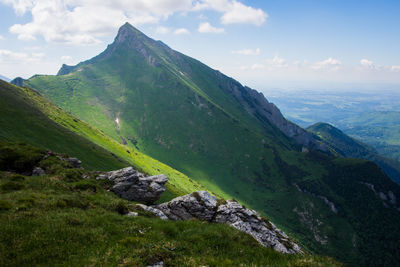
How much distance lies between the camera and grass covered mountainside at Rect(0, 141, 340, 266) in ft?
34.6

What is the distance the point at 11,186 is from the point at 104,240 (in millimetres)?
15219

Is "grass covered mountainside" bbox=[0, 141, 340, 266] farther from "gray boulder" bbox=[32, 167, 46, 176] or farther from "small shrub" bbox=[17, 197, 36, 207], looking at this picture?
"gray boulder" bbox=[32, 167, 46, 176]

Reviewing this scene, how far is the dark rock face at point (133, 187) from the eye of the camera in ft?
102

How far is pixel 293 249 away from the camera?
25.3 m

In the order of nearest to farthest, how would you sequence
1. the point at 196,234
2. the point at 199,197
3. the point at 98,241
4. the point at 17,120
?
the point at 98,241, the point at 196,234, the point at 199,197, the point at 17,120

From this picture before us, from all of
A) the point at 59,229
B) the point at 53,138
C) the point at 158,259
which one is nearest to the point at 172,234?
the point at 158,259

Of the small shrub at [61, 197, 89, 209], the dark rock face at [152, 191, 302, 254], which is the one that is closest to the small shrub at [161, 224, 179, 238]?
the small shrub at [61, 197, 89, 209]

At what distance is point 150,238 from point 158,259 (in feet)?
10.0

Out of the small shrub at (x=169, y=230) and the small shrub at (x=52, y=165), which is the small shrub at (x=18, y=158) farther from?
the small shrub at (x=169, y=230)

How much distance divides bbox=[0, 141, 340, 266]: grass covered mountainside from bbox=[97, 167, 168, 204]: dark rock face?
1173 centimetres

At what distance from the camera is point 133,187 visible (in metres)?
32.0

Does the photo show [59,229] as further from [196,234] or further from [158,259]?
[196,234]

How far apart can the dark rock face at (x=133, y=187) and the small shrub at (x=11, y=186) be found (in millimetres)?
11475

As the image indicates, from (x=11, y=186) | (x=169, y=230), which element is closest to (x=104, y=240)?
(x=169, y=230)
